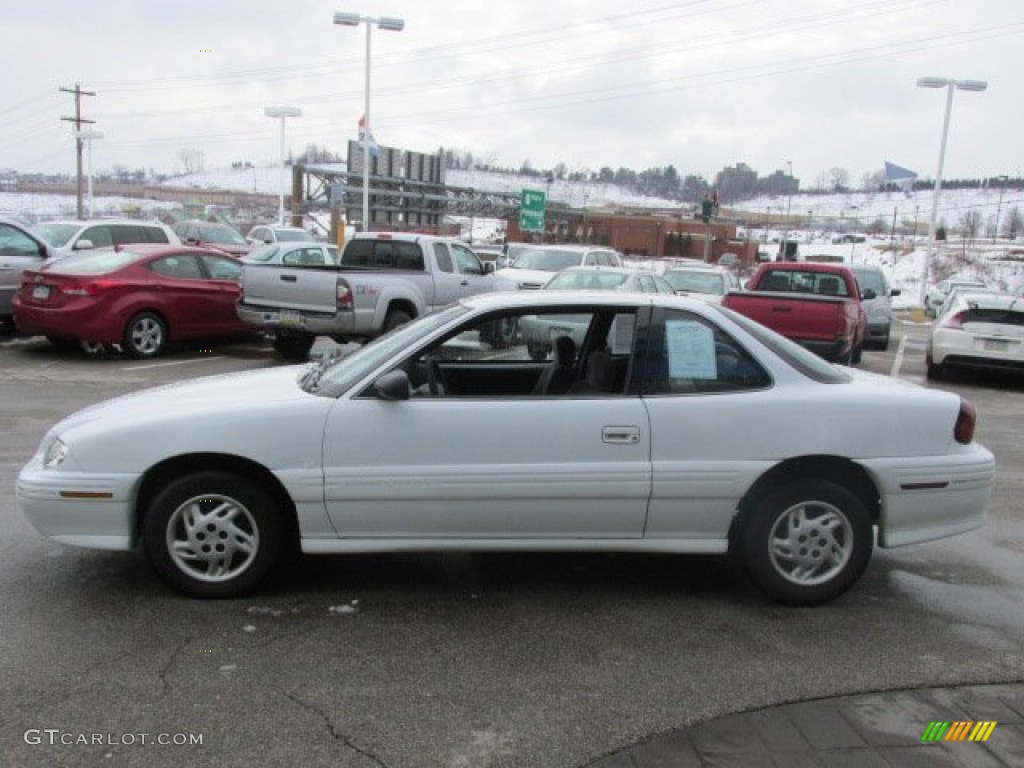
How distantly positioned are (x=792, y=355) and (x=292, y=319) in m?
8.60

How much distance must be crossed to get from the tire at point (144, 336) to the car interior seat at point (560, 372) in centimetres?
843

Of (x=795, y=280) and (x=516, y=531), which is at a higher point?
(x=795, y=280)

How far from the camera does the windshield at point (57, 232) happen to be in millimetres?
17391

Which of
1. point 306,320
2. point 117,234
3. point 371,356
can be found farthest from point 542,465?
point 117,234

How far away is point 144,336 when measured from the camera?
11992 mm

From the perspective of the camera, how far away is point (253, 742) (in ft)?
10.0

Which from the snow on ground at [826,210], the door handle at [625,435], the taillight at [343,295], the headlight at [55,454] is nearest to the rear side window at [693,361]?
the door handle at [625,435]

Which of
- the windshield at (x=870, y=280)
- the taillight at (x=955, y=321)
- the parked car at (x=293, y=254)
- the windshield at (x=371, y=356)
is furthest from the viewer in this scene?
the windshield at (x=870, y=280)

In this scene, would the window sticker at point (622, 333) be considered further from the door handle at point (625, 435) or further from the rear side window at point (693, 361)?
the door handle at point (625, 435)

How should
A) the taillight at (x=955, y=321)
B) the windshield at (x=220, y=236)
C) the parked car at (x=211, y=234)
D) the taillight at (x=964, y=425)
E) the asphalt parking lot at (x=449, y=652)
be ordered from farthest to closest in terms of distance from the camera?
the windshield at (x=220, y=236)
the parked car at (x=211, y=234)
the taillight at (x=955, y=321)
the taillight at (x=964, y=425)
the asphalt parking lot at (x=449, y=652)

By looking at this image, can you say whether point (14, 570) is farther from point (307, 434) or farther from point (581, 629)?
point (581, 629)

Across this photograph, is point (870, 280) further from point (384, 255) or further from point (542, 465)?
point (542, 465)

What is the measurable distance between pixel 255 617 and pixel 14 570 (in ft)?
4.81

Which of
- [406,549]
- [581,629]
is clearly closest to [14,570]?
[406,549]
